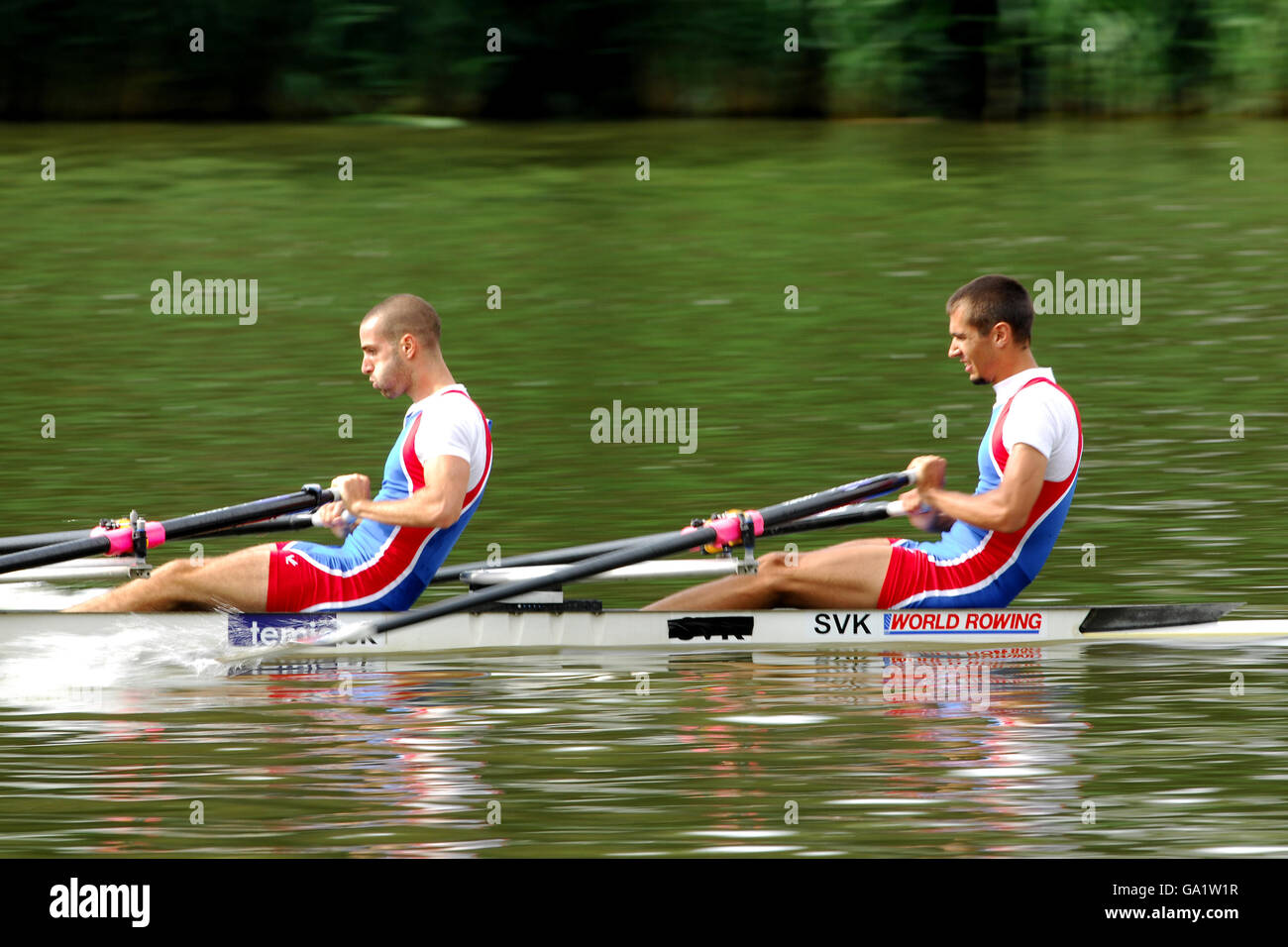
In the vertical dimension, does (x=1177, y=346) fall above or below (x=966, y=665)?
above

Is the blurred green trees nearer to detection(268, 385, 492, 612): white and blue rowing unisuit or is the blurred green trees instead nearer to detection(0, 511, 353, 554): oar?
detection(0, 511, 353, 554): oar

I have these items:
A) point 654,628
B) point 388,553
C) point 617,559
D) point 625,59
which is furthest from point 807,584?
point 625,59

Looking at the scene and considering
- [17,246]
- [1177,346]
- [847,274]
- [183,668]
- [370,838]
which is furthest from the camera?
[17,246]

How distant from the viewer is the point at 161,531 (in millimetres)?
10383

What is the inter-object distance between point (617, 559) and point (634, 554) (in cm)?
8

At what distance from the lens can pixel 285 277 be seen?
21406mm

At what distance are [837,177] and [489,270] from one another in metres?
5.66

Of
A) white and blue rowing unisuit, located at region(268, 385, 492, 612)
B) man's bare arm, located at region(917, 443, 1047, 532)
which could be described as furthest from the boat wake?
man's bare arm, located at region(917, 443, 1047, 532)

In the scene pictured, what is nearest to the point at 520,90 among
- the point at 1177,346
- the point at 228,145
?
the point at 228,145

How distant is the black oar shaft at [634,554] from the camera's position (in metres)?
10.2

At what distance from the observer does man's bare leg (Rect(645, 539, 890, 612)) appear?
1023 cm

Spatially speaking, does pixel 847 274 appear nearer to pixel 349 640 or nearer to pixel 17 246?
pixel 17 246

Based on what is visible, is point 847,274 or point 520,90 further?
point 520,90

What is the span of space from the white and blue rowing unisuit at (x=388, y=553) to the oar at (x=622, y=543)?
320 mm
